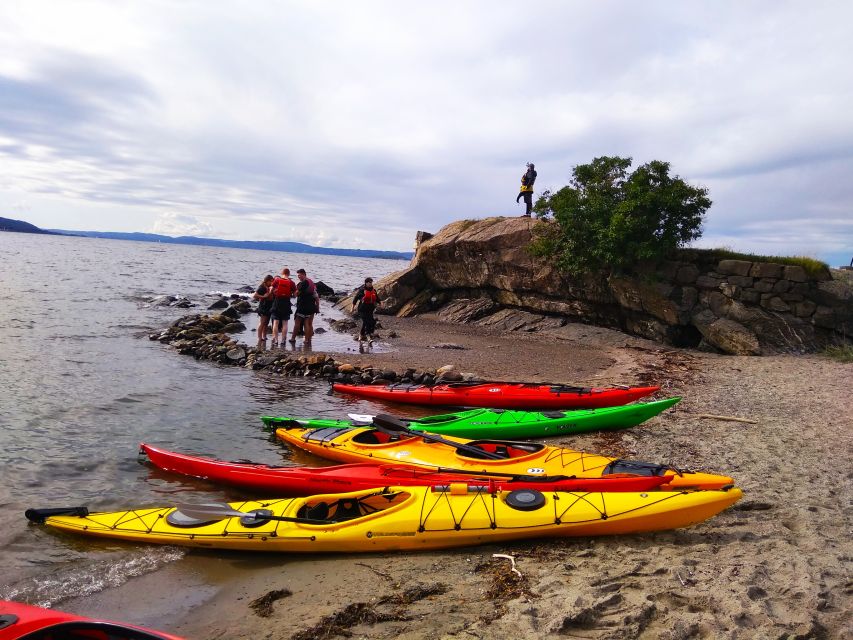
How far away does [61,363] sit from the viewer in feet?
42.8

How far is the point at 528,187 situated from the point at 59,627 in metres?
20.1

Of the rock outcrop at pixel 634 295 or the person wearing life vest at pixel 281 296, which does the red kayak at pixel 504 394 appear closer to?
the person wearing life vest at pixel 281 296

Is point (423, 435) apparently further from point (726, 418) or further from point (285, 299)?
point (285, 299)

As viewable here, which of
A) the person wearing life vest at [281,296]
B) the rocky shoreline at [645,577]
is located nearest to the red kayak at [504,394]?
the rocky shoreline at [645,577]

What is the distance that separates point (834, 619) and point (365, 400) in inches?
352

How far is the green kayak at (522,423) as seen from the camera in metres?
8.68

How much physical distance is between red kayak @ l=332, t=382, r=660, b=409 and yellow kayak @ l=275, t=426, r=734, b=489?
2800mm

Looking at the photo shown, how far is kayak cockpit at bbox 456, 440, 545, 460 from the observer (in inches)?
269

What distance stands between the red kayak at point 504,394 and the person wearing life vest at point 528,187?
1182 centimetres

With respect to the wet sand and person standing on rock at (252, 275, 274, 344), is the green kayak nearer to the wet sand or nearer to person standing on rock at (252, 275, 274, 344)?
the wet sand

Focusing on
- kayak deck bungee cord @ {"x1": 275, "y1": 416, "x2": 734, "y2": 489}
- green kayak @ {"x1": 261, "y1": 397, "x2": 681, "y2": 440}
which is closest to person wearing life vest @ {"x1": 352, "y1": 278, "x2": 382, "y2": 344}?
green kayak @ {"x1": 261, "y1": 397, "x2": 681, "y2": 440}

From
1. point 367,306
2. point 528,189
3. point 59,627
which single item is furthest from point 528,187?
point 59,627

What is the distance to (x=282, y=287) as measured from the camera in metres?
15.4

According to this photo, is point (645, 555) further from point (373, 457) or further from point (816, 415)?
point (816, 415)
